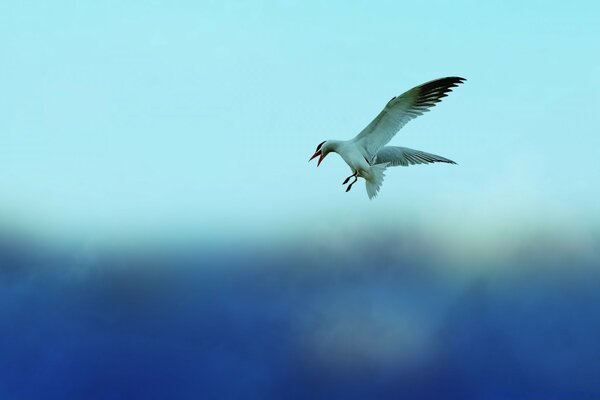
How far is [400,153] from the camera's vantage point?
594 inches

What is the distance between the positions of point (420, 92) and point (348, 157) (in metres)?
1.36

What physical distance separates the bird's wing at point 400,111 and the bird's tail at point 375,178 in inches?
21.3

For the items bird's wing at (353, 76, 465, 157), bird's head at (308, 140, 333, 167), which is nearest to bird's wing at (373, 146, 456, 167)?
bird's wing at (353, 76, 465, 157)

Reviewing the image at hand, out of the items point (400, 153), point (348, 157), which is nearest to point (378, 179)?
point (348, 157)

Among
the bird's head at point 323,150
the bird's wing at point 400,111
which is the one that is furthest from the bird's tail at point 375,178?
the bird's head at point 323,150

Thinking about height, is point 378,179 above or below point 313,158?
below

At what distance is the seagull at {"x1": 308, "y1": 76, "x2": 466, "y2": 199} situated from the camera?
Answer: 540 inches

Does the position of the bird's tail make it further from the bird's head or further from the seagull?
the bird's head

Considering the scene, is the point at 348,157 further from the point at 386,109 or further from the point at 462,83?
the point at 462,83

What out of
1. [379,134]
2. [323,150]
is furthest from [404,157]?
[323,150]

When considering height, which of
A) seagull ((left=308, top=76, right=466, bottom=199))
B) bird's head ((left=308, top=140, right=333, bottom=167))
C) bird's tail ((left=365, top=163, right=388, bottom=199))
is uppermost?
bird's head ((left=308, top=140, right=333, bottom=167))

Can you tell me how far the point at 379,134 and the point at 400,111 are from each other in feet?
1.56

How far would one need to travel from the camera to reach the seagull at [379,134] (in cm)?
1373

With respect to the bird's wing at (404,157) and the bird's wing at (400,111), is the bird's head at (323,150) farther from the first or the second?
the bird's wing at (404,157)
